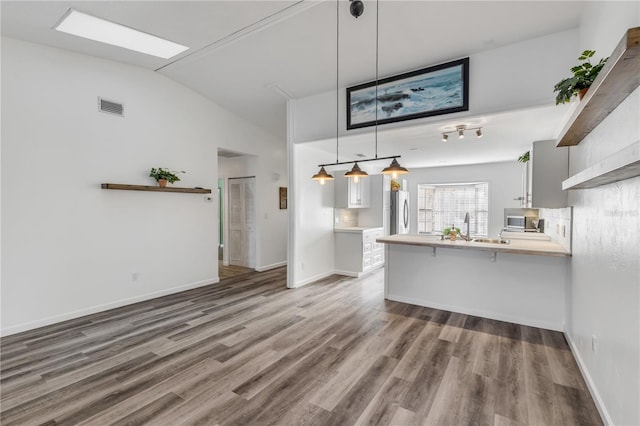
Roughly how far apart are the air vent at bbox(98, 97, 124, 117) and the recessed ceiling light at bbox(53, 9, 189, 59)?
78 cm

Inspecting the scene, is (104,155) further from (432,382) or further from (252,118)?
(432,382)

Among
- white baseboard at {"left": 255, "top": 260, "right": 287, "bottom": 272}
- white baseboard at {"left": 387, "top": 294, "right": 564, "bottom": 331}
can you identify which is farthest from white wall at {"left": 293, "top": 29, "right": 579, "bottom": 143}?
white baseboard at {"left": 255, "top": 260, "right": 287, "bottom": 272}

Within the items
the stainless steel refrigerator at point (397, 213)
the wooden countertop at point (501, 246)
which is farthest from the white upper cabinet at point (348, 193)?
the wooden countertop at point (501, 246)

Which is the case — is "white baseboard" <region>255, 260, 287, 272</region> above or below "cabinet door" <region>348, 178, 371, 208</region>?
below

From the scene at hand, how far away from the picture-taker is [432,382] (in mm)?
2410

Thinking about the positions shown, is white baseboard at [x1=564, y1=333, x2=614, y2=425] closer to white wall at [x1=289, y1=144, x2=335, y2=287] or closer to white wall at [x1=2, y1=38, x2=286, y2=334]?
white wall at [x1=289, y1=144, x2=335, y2=287]

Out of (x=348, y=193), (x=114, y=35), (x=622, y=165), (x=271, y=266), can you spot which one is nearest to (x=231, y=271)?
(x=271, y=266)

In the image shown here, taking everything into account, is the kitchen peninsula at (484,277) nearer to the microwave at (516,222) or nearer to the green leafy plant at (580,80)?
the microwave at (516,222)

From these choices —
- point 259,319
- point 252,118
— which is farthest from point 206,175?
point 259,319

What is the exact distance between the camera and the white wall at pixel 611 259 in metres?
1.52

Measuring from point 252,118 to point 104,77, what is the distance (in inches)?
98.5

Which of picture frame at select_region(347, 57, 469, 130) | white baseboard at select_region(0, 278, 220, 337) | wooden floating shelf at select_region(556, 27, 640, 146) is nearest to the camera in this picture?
wooden floating shelf at select_region(556, 27, 640, 146)

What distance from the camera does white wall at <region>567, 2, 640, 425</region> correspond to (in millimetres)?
1517

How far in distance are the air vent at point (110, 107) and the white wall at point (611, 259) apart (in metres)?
5.25
